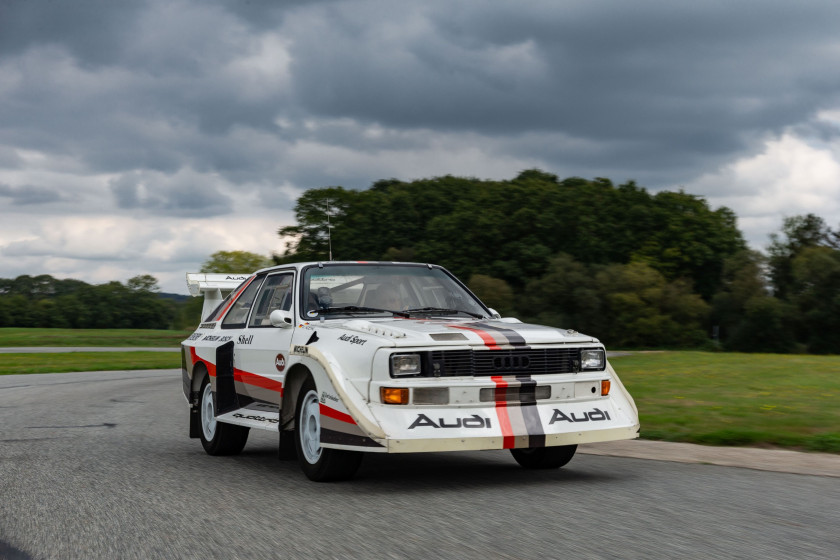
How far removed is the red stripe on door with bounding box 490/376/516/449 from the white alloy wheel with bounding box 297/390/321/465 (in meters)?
1.31

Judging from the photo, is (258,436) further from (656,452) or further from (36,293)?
(36,293)

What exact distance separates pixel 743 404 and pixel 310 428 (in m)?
9.14

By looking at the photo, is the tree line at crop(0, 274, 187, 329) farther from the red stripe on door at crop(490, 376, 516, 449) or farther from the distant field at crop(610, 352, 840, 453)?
the red stripe on door at crop(490, 376, 516, 449)

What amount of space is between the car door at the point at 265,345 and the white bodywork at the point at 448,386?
0.04 meters

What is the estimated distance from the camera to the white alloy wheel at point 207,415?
956cm

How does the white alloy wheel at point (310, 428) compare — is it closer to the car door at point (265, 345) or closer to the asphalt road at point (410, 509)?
the asphalt road at point (410, 509)

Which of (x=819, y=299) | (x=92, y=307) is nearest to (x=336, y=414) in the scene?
(x=819, y=299)

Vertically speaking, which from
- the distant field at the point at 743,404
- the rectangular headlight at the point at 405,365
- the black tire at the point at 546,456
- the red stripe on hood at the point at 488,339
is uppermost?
the red stripe on hood at the point at 488,339

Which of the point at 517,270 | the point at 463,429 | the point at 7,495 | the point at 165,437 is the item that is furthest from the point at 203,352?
the point at 517,270

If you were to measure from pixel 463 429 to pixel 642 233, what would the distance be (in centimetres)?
7446

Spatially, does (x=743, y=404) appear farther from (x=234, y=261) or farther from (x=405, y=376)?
(x=234, y=261)

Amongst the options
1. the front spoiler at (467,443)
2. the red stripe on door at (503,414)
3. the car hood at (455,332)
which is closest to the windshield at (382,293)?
the car hood at (455,332)

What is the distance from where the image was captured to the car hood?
6.65 m

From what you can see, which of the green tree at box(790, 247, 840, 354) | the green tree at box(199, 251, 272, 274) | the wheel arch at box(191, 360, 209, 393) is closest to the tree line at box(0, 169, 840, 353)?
the green tree at box(790, 247, 840, 354)
